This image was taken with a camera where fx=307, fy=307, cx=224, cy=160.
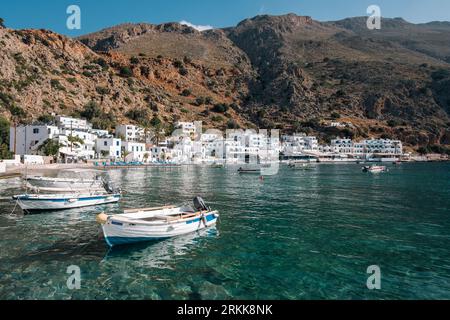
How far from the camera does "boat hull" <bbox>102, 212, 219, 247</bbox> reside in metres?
16.5

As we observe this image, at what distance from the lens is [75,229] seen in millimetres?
20469

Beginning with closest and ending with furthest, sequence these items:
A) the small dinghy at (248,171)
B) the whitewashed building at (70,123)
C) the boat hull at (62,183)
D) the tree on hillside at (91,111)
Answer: the boat hull at (62,183)
the small dinghy at (248,171)
the whitewashed building at (70,123)
the tree on hillside at (91,111)

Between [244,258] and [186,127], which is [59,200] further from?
[186,127]

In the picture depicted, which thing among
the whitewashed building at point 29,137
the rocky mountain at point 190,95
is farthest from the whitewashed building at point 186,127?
the whitewashed building at point 29,137

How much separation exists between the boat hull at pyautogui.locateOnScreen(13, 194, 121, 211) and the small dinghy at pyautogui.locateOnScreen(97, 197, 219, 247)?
1038 centimetres

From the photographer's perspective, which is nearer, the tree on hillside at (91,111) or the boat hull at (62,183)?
the boat hull at (62,183)

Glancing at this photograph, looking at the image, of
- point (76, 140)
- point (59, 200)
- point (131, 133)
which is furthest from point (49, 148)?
point (59, 200)

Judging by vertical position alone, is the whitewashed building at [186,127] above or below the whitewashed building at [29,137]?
above

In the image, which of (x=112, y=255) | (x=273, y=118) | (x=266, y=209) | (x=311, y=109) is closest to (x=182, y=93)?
(x=273, y=118)

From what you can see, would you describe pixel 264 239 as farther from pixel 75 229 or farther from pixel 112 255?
pixel 75 229

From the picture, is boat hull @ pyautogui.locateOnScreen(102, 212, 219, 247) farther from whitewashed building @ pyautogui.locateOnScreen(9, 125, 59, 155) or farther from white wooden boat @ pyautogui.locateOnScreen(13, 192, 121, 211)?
whitewashed building @ pyautogui.locateOnScreen(9, 125, 59, 155)

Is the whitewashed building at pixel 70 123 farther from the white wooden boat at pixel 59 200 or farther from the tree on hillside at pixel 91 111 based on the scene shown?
the white wooden boat at pixel 59 200

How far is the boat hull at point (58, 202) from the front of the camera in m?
24.8

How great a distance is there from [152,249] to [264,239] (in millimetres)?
6699
